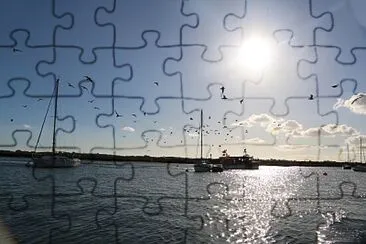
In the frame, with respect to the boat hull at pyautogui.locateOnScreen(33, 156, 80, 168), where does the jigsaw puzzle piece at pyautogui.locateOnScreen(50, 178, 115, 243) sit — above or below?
below

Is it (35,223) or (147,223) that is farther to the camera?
(147,223)

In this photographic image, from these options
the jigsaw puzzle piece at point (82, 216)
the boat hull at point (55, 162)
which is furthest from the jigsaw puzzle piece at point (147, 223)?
the boat hull at point (55, 162)

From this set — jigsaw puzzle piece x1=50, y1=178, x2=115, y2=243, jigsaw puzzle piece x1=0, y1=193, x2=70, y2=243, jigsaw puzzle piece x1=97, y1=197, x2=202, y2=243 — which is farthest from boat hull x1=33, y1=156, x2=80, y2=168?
jigsaw puzzle piece x1=97, y1=197, x2=202, y2=243

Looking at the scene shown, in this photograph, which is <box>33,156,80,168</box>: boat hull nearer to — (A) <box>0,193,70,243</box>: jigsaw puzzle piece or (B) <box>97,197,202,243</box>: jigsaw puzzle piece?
(A) <box>0,193,70,243</box>: jigsaw puzzle piece

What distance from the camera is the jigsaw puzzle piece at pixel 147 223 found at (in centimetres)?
1700

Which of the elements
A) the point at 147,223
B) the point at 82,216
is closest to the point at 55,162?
the point at 82,216

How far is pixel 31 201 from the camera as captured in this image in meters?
25.8

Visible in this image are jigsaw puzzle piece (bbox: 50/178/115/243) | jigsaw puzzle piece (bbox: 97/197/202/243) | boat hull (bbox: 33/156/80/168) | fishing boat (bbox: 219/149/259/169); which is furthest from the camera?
fishing boat (bbox: 219/149/259/169)

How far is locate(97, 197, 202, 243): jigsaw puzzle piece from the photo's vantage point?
17000 millimetres

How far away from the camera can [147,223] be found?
1969cm

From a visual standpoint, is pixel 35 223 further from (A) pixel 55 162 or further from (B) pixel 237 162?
(B) pixel 237 162

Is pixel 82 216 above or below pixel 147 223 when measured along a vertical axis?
above

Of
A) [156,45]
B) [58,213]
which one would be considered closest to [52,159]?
[58,213]

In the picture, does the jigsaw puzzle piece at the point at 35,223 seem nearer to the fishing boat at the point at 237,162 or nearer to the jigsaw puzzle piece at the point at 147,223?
the jigsaw puzzle piece at the point at 147,223
